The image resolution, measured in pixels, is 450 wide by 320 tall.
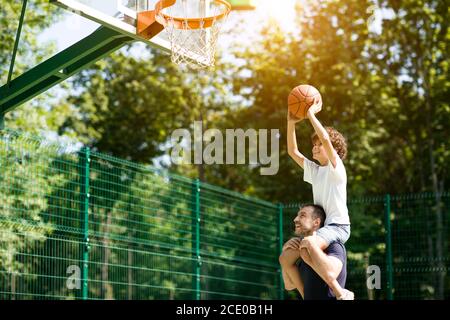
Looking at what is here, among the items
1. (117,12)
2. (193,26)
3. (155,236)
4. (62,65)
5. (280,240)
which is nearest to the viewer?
(117,12)

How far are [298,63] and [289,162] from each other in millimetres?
2822

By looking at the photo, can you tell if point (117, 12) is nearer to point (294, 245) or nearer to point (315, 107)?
point (315, 107)

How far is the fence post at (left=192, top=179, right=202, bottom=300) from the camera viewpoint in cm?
1251

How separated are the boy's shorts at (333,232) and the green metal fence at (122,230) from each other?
4.79m

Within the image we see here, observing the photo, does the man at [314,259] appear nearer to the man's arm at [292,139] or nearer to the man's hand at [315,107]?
the man's arm at [292,139]

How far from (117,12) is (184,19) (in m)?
0.80

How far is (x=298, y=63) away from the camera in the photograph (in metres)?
20.7

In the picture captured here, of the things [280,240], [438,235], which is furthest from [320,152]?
[438,235]

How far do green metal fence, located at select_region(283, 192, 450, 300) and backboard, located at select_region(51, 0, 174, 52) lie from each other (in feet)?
20.4

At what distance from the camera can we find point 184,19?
29.5ft

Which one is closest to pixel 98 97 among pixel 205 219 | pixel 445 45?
pixel 445 45

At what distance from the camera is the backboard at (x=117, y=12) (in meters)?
8.02

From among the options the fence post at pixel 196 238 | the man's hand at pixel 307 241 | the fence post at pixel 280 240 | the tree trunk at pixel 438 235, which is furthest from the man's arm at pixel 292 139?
the fence post at pixel 280 240

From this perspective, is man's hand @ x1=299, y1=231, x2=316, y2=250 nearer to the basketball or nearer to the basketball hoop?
the basketball
